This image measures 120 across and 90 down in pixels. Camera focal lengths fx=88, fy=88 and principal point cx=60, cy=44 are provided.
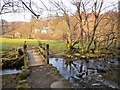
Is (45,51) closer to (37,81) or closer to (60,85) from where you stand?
(37,81)

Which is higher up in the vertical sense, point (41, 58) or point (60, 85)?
point (41, 58)

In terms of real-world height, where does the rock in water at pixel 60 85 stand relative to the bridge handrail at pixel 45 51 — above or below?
below

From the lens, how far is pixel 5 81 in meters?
4.27

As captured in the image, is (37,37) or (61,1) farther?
(37,37)

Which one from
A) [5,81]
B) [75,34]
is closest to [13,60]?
[5,81]

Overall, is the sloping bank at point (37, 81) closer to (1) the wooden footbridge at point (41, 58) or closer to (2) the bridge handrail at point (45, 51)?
(1) the wooden footbridge at point (41, 58)

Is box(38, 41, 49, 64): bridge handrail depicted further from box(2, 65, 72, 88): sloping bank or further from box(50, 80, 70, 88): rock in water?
box(50, 80, 70, 88): rock in water

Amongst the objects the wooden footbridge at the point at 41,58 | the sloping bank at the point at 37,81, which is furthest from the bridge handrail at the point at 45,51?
the sloping bank at the point at 37,81

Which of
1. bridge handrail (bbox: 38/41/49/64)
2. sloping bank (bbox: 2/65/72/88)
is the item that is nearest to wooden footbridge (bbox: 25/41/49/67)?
bridge handrail (bbox: 38/41/49/64)

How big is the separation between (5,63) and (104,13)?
1169cm

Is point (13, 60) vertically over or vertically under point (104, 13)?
under

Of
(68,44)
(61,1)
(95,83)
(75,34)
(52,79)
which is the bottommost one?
(95,83)

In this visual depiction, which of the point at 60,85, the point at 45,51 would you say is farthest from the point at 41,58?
the point at 60,85

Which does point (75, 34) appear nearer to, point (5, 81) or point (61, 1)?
point (61, 1)
